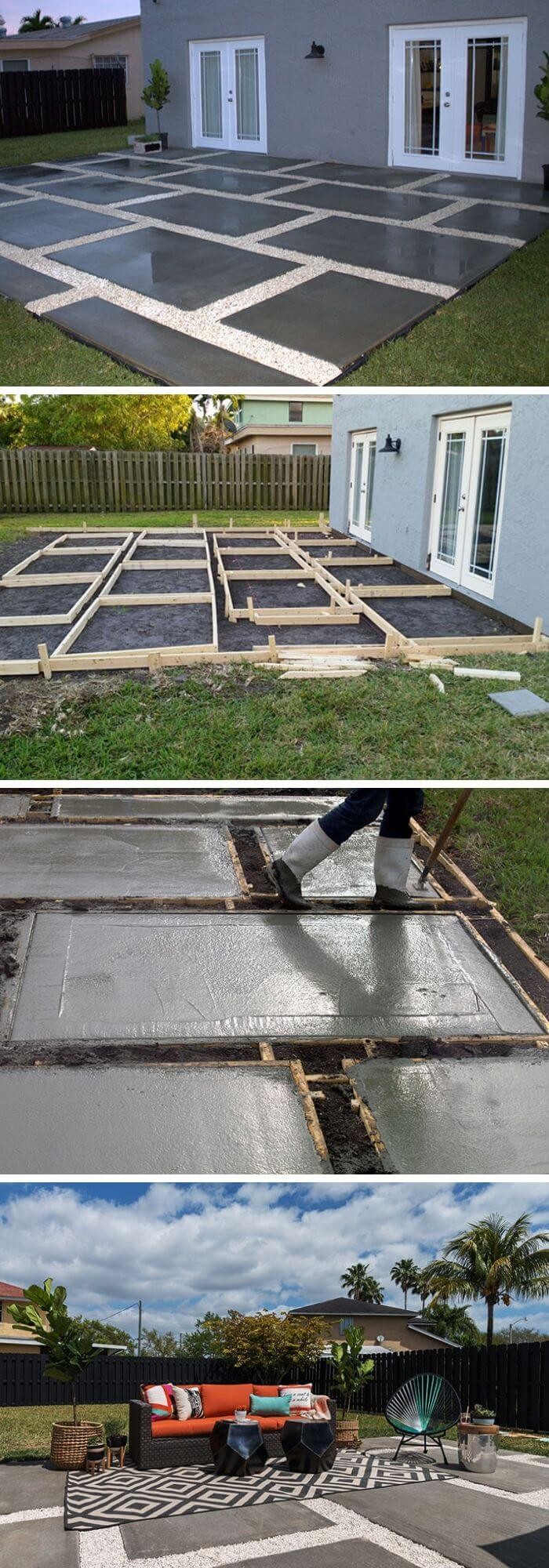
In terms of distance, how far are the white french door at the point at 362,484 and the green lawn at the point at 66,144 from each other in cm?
1059

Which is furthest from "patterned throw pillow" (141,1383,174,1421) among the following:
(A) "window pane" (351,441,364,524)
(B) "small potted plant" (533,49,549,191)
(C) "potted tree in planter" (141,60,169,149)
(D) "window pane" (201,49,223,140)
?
(C) "potted tree in planter" (141,60,169,149)

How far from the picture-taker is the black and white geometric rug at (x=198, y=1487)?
166 inches

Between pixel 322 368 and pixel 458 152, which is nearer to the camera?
pixel 322 368

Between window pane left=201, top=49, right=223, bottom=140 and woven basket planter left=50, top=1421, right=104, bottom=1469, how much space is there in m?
14.6

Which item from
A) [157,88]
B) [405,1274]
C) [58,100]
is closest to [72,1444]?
[157,88]

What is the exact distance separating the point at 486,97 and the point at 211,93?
430cm

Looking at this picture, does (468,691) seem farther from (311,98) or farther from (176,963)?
(311,98)

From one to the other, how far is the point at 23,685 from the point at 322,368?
8.82 feet

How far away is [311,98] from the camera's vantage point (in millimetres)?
12320

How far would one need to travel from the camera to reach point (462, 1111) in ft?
10.1

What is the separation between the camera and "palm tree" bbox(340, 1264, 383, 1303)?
21.6 m

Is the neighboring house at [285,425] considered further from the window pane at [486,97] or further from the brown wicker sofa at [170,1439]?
the window pane at [486,97]

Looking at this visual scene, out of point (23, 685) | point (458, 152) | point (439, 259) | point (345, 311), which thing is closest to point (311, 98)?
point (458, 152)

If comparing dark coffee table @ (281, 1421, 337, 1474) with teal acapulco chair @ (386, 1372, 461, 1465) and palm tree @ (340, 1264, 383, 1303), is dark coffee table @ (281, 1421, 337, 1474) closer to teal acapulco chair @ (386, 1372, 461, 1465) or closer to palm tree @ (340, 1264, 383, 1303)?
teal acapulco chair @ (386, 1372, 461, 1465)
